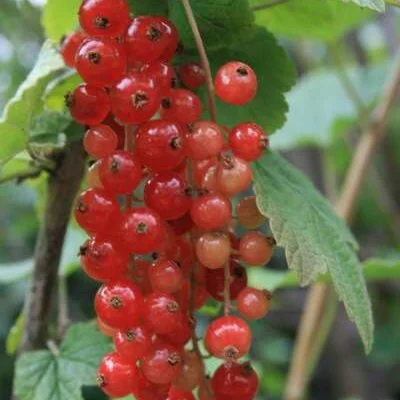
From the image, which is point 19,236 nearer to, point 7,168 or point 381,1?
point 7,168

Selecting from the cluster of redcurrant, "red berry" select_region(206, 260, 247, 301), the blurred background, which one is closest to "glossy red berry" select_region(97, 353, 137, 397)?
the cluster of redcurrant

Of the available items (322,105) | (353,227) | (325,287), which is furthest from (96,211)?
(353,227)

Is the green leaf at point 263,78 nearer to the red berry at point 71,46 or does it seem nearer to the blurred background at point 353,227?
the red berry at point 71,46

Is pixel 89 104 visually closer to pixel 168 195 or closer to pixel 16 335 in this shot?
pixel 168 195

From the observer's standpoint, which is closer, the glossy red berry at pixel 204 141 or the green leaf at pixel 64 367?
the glossy red berry at pixel 204 141

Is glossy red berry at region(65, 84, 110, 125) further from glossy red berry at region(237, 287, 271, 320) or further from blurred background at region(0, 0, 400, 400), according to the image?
blurred background at region(0, 0, 400, 400)

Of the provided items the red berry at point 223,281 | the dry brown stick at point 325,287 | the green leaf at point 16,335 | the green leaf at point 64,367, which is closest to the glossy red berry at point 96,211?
the red berry at point 223,281
